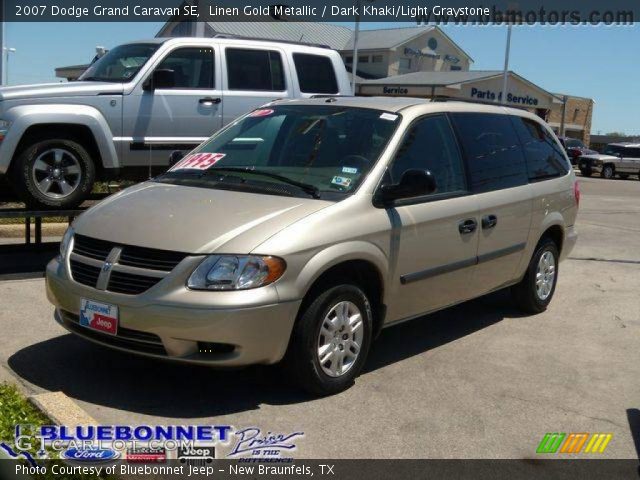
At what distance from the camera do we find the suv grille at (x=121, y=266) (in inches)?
168

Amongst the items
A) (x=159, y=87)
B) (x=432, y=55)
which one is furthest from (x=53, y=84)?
(x=432, y=55)

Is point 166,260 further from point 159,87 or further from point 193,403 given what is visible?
point 159,87

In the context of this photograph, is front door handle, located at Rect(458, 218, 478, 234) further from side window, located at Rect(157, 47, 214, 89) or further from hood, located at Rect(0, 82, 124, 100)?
hood, located at Rect(0, 82, 124, 100)

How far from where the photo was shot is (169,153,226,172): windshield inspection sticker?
557 cm

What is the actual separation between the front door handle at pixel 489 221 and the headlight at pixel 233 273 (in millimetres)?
2188

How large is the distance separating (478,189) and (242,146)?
5.96ft

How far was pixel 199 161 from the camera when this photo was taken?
5.65 meters

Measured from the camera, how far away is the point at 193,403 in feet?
14.9

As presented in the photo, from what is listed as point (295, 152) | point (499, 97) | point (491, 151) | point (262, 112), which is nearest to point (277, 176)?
point (295, 152)

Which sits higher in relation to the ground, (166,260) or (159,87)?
(159,87)

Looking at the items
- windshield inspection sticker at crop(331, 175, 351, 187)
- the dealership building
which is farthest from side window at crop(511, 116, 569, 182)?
the dealership building

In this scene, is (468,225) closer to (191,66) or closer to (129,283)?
(129,283)

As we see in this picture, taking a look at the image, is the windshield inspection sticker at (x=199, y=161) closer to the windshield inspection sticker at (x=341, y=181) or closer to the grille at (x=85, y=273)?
the windshield inspection sticker at (x=341, y=181)

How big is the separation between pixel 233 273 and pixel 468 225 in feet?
7.04
